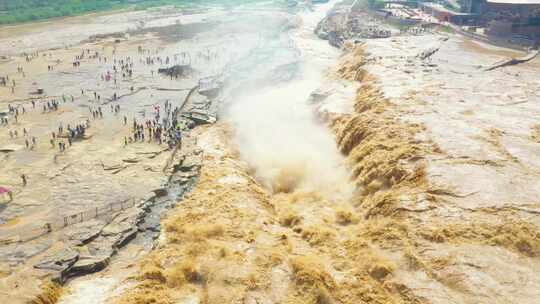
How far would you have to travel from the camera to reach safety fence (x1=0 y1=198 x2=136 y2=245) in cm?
1967

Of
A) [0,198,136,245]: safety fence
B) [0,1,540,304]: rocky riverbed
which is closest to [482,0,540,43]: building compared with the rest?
[0,1,540,304]: rocky riverbed

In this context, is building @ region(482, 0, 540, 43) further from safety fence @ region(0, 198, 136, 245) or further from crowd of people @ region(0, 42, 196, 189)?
safety fence @ region(0, 198, 136, 245)

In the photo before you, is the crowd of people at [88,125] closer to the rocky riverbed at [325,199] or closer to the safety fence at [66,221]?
the rocky riverbed at [325,199]

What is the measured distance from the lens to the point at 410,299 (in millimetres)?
14625

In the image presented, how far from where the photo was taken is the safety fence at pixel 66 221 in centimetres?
1967

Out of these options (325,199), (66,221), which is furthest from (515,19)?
(66,221)

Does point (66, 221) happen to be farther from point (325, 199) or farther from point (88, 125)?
point (88, 125)

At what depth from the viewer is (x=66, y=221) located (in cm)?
2089

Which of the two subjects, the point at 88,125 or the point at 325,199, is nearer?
the point at 325,199

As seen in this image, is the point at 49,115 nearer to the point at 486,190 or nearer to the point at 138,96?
the point at 138,96

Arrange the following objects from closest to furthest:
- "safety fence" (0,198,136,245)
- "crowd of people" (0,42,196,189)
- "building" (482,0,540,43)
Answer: "safety fence" (0,198,136,245), "crowd of people" (0,42,196,189), "building" (482,0,540,43)

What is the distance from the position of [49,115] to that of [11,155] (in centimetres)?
904

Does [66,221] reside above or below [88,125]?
below

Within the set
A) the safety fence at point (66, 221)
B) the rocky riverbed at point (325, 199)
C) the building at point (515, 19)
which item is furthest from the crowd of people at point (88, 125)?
the building at point (515, 19)
